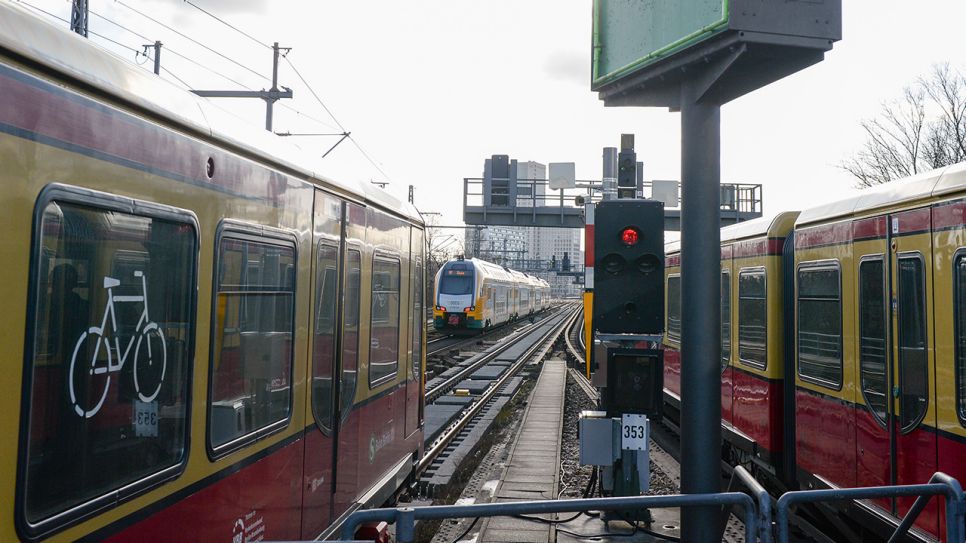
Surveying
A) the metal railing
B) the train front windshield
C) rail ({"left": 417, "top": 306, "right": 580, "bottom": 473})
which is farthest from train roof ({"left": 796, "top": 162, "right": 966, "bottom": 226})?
the train front windshield

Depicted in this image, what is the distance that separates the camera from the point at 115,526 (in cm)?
312

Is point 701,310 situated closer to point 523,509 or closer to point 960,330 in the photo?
point 523,509

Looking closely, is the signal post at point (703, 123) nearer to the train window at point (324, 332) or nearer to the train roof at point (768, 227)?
the train window at point (324, 332)

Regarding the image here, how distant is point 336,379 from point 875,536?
16.9 ft

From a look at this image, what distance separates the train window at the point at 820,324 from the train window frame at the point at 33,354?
569 cm

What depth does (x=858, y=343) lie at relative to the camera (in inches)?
264

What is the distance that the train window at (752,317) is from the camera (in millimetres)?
8961

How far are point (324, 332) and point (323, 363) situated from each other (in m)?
0.22

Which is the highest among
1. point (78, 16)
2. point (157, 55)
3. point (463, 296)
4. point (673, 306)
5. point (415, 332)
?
point (157, 55)

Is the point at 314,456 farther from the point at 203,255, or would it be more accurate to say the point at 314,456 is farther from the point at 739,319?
the point at 739,319

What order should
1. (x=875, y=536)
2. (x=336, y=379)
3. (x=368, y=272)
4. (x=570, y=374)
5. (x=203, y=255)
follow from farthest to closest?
(x=570, y=374) < (x=875, y=536) < (x=368, y=272) < (x=336, y=379) < (x=203, y=255)

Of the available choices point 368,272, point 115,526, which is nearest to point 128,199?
point 115,526

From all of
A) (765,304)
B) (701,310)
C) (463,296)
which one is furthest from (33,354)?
(463,296)

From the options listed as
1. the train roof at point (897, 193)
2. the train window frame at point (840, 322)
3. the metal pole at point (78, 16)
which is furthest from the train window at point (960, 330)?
the metal pole at point (78, 16)
